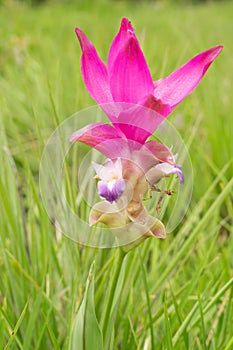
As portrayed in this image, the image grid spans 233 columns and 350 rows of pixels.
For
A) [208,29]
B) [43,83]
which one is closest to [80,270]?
[43,83]

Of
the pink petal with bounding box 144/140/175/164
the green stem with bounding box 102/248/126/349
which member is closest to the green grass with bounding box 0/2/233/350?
the green stem with bounding box 102/248/126/349

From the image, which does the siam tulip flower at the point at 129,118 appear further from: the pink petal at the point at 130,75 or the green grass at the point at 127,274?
the green grass at the point at 127,274

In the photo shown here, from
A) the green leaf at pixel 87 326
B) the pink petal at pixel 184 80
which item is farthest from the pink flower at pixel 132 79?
the green leaf at pixel 87 326

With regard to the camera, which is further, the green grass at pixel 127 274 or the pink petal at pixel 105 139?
the green grass at pixel 127 274

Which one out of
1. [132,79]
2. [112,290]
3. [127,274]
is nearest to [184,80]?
[132,79]

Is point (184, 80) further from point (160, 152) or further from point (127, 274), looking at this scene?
point (127, 274)

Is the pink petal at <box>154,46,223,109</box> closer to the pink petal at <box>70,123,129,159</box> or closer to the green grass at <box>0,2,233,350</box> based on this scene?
the pink petal at <box>70,123,129,159</box>
